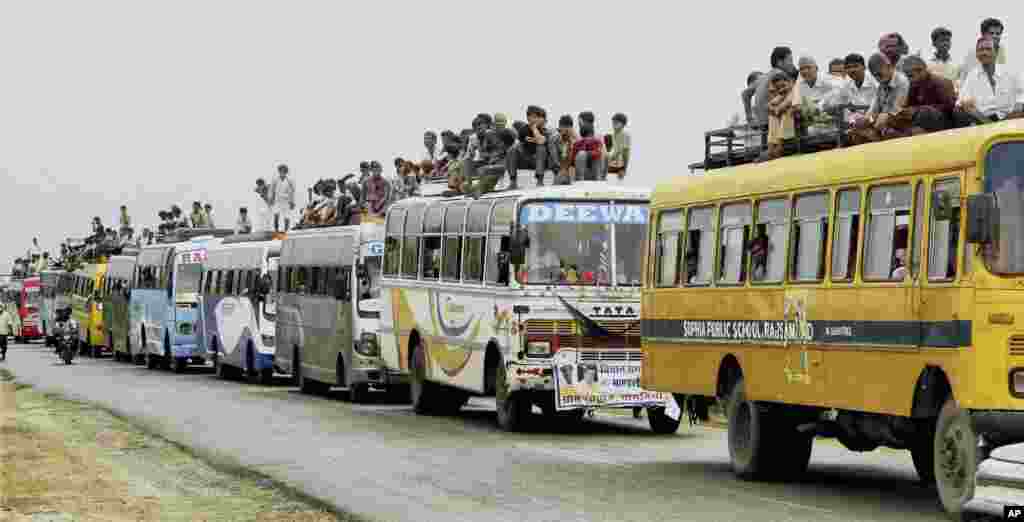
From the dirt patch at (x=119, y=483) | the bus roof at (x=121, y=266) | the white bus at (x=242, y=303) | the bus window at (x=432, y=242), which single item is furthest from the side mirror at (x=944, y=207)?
the bus roof at (x=121, y=266)

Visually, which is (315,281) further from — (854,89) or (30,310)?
(30,310)

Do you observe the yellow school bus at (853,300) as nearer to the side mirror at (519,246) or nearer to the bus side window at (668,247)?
the bus side window at (668,247)

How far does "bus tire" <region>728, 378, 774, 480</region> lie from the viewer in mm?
19828

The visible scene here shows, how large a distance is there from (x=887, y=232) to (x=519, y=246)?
1050 cm

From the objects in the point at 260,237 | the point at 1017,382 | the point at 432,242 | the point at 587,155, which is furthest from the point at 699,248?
the point at 260,237

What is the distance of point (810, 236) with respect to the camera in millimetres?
18719

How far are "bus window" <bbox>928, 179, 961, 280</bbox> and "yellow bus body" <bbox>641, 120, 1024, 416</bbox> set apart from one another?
7 cm

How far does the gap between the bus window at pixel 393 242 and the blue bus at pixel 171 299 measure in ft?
58.3

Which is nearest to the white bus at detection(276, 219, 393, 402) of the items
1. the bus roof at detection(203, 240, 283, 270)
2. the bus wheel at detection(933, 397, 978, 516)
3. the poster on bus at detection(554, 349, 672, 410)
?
the bus roof at detection(203, 240, 283, 270)

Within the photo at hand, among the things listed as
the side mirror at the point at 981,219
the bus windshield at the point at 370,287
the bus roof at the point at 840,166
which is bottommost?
the bus windshield at the point at 370,287

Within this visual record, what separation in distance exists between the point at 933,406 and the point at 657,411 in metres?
11.6

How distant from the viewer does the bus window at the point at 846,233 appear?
17.7 metres

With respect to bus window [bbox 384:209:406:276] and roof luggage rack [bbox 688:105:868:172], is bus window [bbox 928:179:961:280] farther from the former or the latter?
bus window [bbox 384:209:406:276]

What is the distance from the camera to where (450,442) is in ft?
84.9
